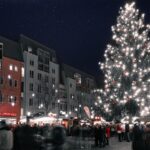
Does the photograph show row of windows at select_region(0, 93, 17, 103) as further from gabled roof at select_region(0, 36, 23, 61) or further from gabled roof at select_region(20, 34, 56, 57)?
gabled roof at select_region(20, 34, 56, 57)

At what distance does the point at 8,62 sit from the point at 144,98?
36.5 metres

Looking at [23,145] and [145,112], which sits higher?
[145,112]

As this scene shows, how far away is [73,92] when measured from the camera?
405 feet

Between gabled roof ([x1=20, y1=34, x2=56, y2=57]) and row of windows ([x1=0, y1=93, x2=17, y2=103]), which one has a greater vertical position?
gabled roof ([x1=20, y1=34, x2=56, y2=57])

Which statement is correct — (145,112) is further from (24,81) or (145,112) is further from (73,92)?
(73,92)

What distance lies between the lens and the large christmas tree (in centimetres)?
6181

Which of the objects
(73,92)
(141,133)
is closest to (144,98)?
(141,133)

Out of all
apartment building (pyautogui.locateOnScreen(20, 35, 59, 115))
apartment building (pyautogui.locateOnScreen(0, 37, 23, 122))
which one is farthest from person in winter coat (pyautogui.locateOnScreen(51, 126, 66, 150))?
apartment building (pyautogui.locateOnScreen(20, 35, 59, 115))

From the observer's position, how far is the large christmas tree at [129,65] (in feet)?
203

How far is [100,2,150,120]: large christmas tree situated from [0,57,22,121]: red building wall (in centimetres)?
3095

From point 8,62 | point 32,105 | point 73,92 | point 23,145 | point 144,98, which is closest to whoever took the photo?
point 23,145

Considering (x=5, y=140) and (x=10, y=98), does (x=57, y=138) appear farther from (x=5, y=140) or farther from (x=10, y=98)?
(x=10, y=98)

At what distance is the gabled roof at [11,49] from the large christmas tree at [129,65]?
32.9m

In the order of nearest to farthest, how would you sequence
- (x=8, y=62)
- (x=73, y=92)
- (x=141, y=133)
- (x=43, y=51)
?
(x=141, y=133), (x=8, y=62), (x=43, y=51), (x=73, y=92)
